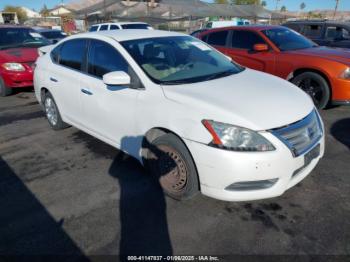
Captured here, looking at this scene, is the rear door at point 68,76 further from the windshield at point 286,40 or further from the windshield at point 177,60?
the windshield at point 286,40

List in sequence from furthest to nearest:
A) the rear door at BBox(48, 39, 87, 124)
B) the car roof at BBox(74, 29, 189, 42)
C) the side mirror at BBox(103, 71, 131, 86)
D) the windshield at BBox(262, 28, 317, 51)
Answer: the windshield at BBox(262, 28, 317, 51) → the rear door at BBox(48, 39, 87, 124) → the car roof at BBox(74, 29, 189, 42) → the side mirror at BBox(103, 71, 131, 86)

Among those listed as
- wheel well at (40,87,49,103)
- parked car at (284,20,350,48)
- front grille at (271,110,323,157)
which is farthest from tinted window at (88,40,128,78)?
parked car at (284,20,350,48)

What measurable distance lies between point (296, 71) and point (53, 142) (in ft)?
15.5

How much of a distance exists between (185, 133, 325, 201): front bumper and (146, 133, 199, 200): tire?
0.34 ft

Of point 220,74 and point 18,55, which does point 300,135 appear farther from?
point 18,55

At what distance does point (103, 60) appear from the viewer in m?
3.77

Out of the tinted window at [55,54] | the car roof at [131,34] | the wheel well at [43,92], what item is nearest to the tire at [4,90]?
the wheel well at [43,92]

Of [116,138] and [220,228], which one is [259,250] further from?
[116,138]

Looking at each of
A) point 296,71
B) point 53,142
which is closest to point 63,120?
point 53,142

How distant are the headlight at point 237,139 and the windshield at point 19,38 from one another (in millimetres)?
7366

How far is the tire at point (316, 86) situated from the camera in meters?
5.60

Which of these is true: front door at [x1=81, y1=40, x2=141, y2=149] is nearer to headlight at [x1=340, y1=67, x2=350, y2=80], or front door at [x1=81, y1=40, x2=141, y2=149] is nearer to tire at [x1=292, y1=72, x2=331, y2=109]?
tire at [x1=292, y1=72, x2=331, y2=109]

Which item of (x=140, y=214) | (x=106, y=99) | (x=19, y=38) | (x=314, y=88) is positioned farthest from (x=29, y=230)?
(x=19, y=38)

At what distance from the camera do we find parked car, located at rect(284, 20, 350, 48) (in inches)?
372
